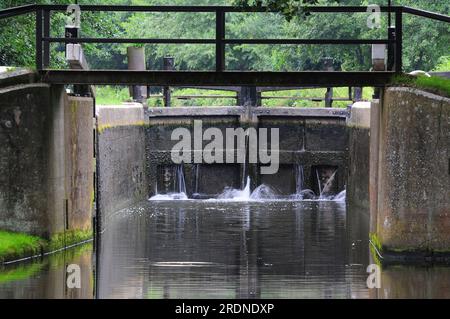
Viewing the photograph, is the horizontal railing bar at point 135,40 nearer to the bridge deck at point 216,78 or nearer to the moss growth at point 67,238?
the bridge deck at point 216,78

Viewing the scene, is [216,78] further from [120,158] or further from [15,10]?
[120,158]

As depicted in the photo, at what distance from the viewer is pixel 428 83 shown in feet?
70.3

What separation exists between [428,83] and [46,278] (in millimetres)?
6138

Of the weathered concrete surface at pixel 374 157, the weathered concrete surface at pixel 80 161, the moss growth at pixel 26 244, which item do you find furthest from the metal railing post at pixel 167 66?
the moss growth at pixel 26 244

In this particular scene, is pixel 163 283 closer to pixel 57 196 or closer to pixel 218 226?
pixel 57 196

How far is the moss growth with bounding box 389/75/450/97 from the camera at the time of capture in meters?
21.2

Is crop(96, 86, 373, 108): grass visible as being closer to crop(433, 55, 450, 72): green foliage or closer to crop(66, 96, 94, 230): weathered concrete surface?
crop(433, 55, 450, 72): green foliage

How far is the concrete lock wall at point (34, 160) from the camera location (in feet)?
71.2

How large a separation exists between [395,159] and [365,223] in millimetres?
7125

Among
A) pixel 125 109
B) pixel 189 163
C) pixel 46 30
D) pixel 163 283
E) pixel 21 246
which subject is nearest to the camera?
pixel 163 283

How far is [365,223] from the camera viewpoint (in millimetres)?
28781

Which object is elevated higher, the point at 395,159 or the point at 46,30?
the point at 46,30
